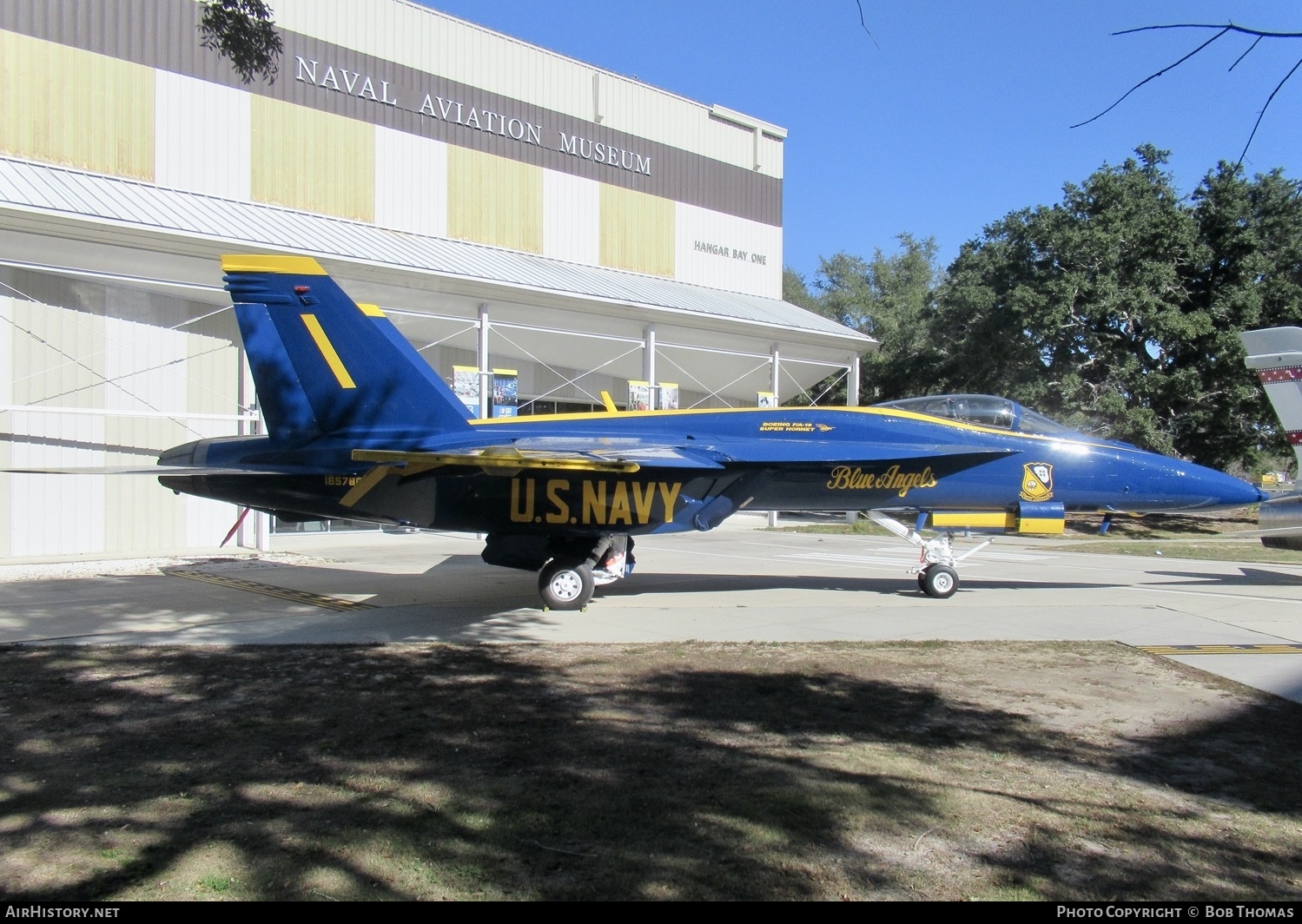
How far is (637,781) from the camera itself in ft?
15.5

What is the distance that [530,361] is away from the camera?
25.2 metres

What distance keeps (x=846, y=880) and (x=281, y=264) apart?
8963 millimetres

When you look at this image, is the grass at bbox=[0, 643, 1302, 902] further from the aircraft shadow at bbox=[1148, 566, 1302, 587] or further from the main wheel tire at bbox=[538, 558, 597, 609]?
the aircraft shadow at bbox=[1148, 566, 1302, 587]

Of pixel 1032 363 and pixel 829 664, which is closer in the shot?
pixel 829 664

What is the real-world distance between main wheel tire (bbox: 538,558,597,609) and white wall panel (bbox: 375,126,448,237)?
13.8m

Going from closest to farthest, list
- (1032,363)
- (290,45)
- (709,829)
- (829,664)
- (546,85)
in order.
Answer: (709,829) < (829,664) < (290,45) < (546,85) < (1032,363)

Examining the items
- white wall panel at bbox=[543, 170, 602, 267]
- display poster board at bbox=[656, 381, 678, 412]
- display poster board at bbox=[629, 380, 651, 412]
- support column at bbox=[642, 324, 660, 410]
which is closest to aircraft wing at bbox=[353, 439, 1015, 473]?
display poster board at bbox=[629, 380, 651, 412]

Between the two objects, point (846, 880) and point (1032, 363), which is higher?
point (1032, 363)

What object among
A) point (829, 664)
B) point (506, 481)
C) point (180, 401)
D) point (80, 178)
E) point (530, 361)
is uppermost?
point (80, 178)

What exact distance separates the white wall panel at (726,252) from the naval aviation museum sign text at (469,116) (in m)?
2.31

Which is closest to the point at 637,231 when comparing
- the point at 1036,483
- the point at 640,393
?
the point at 640,393

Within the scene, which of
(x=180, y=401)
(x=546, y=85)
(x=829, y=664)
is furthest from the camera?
(x=546, y=85)
